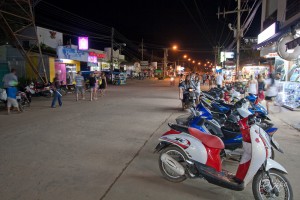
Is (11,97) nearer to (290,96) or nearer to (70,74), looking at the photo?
(290,96)

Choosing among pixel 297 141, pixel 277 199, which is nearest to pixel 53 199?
pixel 277 199

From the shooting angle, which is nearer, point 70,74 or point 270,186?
point 270,186

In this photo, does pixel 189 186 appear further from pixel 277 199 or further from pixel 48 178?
pixel 48 178

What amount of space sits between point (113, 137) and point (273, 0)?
14.5m

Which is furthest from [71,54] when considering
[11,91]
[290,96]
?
[290,96]

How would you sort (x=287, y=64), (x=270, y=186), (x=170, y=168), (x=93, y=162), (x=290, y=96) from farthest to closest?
(x=287, y=64) → (x=290, y=96) → (x=93, y=162) → (x=170, y=168) → (x=270, y=186)

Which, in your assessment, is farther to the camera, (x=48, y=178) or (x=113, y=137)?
(x=113, y=137)

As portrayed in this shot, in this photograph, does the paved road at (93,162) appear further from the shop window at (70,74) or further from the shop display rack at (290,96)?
the shop window at (70,74)

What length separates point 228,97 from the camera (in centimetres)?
1202

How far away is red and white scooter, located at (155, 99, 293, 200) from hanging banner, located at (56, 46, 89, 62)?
22.5m

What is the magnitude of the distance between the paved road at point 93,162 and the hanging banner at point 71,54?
53.7 feet

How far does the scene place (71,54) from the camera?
2766 centimetres

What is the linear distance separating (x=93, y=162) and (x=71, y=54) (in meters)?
23.6

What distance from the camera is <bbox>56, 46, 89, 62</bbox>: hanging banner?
25.4 meters
